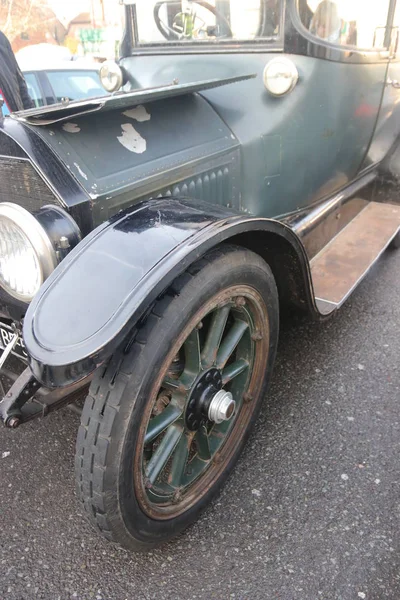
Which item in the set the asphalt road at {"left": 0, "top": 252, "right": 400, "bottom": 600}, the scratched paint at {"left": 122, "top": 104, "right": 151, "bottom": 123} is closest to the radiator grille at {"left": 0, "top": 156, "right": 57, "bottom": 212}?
the scratched paint at {"left": 122, "top": 104, "right": 151, "bottom": 123}

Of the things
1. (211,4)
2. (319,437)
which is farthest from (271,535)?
(211,4)

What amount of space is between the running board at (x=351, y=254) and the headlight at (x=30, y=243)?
131 cm

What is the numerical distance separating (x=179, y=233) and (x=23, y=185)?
67cm

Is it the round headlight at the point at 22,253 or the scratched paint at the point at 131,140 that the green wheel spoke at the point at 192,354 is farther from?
the scratched paint at the point at 131,140

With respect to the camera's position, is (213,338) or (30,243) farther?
(213,338)

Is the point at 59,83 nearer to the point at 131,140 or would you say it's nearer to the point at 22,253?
the point at 131,140

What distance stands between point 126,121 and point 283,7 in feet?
3.39

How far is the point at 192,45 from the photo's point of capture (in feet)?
8.44

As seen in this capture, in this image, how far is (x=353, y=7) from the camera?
8.69 feet

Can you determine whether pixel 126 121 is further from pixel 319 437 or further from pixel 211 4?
pixel 319 437

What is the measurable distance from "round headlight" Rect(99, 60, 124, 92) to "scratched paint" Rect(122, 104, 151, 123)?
0.89 metres

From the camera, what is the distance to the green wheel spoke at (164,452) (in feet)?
5.38

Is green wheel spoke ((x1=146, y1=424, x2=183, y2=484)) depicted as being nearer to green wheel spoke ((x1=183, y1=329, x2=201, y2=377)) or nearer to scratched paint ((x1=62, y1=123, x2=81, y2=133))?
green wheel spoke ((x1=183, y1=329, x2=201, y2=377))

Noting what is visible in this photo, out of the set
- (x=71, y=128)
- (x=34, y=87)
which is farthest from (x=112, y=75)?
(x=34, y=87)
